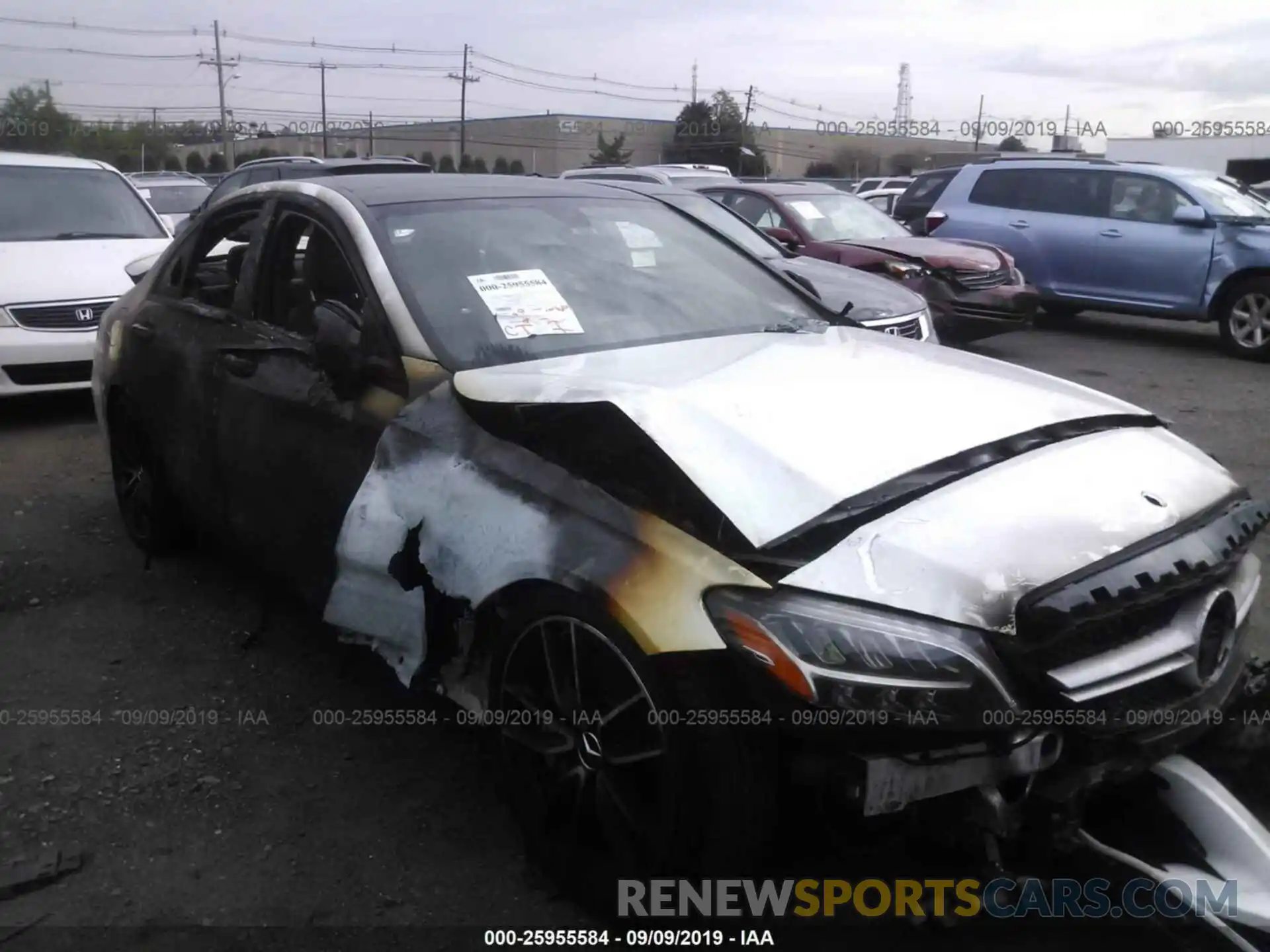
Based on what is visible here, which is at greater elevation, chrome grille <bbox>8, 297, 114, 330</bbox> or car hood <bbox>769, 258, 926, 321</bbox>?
car hood <bbox>769, 258, 926, 321</bbox>

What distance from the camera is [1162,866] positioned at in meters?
2.38

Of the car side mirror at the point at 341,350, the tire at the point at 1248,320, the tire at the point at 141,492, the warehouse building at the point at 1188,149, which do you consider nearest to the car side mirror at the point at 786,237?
the tire at the point at 1248,320

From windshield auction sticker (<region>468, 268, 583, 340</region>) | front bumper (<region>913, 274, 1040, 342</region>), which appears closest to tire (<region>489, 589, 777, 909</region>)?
windshield auction sticker (<region>468, 268, 583, 340</region>)

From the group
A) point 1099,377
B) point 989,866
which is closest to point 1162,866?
point 989,866

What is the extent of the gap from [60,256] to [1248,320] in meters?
9.90

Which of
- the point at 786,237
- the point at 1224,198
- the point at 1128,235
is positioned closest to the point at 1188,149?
the point at 1224,198

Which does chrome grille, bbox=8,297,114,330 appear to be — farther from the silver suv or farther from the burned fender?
the burned fender

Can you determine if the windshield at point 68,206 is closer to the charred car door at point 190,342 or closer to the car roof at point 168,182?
the charred car door at point 190,342

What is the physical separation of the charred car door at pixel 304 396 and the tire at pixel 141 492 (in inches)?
36.8

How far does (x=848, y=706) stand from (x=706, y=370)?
46.9 inches

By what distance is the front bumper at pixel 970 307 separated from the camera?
923cm

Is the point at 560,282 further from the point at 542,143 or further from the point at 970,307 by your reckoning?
the point at 542,143

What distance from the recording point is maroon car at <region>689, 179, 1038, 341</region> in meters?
9.23

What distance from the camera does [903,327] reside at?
6.89 m
